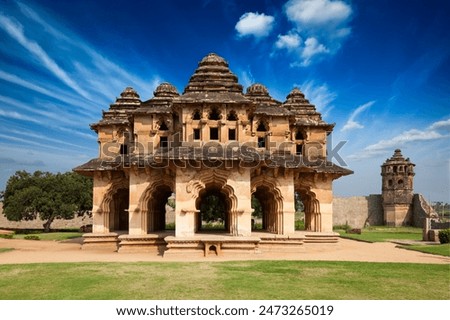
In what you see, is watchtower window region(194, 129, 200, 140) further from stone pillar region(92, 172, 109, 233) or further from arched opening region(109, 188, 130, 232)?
arched opening region(109, 188, 130, 232)

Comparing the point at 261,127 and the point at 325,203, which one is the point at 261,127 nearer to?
the point at 261,127

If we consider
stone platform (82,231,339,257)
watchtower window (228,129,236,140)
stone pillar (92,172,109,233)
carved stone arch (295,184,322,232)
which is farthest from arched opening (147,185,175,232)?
carved stone arch (295,184,322,232)

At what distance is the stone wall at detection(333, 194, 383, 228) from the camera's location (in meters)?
48.3

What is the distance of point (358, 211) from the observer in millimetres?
48812

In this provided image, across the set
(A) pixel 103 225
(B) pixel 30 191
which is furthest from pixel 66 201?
(A) pixel 103 225

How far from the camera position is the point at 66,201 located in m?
37.8

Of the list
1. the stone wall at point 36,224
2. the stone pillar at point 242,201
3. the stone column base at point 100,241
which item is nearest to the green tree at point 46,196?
the stone wall at point 36,224

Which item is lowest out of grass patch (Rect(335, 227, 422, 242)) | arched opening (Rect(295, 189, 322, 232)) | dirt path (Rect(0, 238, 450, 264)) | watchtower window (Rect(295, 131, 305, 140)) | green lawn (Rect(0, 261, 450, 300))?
grass patch (Rect(335, 227, 422, 242))

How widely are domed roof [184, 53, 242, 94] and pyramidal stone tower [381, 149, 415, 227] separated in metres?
35.1

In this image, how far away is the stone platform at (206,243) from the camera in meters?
16.9

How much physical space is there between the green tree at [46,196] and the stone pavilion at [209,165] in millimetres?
14158

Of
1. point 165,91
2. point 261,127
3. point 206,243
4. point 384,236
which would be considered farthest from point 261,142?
point 384,236

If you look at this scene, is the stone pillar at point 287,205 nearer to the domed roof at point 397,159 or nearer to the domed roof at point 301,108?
the domed roof at point 301,108

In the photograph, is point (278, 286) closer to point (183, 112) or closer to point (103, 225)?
point (183, 112)
